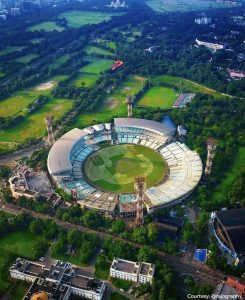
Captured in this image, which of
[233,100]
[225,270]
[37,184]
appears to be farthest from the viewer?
[233,100]

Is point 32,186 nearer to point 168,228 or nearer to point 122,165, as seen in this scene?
point 122,165

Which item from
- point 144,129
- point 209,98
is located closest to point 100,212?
point 144,129

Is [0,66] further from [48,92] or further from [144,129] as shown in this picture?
[144,129]

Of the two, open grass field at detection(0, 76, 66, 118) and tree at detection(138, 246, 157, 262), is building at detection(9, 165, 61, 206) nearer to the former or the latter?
tree at detection(138, 246, 157, 262)

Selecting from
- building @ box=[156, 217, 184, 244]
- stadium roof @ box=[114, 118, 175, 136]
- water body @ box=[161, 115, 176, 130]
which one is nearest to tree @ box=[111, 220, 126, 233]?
building @ box=[156, 217, 184, 244]

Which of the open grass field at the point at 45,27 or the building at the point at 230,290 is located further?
the open grass field at the point at 45,27

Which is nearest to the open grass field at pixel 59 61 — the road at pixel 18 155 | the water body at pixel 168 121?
the road at pixel 18 155

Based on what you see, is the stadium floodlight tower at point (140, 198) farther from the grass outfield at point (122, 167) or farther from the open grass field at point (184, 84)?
the open grass field at point (184, 84)
